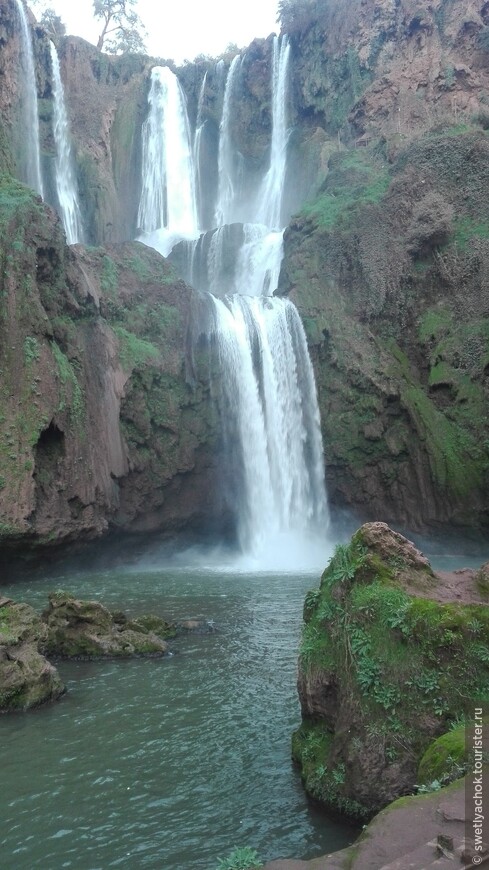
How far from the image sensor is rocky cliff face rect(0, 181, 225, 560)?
18625mm

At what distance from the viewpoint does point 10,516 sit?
57.1ft

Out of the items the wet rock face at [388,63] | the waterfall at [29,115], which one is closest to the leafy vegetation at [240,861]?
the wet rock face at [388,63]

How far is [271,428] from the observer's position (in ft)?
81.1

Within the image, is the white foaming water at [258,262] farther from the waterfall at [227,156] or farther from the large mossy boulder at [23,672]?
the large mossy boulder at [23,672]

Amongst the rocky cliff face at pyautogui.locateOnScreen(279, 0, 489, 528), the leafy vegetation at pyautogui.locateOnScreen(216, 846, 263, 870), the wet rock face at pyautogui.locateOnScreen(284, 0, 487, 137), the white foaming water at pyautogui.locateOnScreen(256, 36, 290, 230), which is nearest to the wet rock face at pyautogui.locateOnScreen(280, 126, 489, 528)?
the rocky cliff face at pyautogui.locateOnScreen(279, 0, 489, 528)

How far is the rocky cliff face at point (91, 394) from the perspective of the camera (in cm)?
1862

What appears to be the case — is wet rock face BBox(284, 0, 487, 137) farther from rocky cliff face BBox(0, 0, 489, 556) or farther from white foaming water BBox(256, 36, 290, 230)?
white foaming water BBox(256, 36, 290, 230)

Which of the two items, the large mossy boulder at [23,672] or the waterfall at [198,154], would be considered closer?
the large mossy boulder at [23,672]

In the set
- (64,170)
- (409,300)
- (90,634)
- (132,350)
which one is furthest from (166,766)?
(64,170)

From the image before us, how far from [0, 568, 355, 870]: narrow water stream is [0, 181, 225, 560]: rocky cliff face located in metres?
8.70

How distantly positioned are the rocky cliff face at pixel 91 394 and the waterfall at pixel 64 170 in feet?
28.7

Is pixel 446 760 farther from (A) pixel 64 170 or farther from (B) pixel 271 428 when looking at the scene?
(A) pixel 64 170

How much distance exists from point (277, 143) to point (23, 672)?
3838 centimetres

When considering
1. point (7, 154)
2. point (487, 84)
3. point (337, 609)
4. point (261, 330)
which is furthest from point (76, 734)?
point (487, 84)
